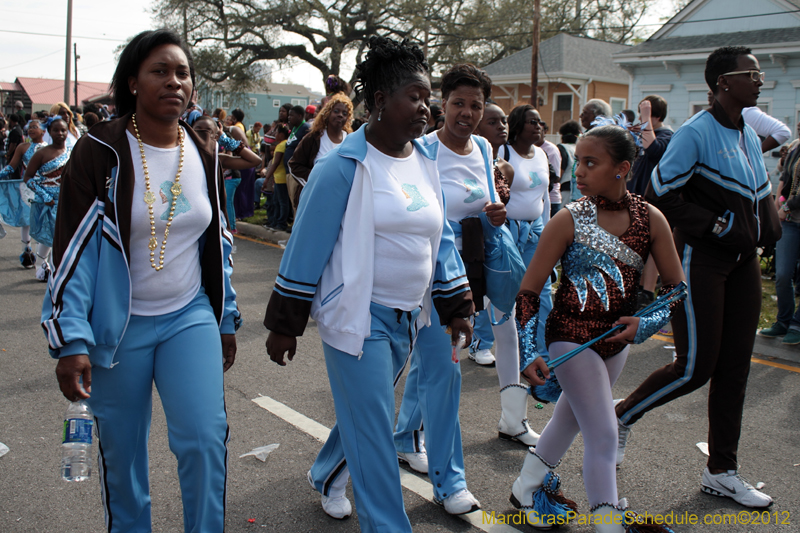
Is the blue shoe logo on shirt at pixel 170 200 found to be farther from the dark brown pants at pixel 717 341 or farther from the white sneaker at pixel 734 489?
the white sneaker at pixel 734 489

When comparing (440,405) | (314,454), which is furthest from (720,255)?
(314,454)

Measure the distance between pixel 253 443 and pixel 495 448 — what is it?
1.48 m

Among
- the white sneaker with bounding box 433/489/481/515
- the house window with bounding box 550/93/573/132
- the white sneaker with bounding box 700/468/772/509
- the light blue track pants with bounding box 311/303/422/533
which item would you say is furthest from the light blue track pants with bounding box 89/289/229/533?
the house window with bounding box 550/93/573/132

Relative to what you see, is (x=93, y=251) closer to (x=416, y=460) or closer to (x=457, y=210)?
(x=457, y=210)

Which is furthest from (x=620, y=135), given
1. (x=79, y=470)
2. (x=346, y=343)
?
(x=79, y=470)

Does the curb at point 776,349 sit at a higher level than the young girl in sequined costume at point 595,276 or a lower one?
lower

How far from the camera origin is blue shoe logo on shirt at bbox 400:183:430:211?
2818mm

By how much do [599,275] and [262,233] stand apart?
10.5m

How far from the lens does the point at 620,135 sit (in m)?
3.15

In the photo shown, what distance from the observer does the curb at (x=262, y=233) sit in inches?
489

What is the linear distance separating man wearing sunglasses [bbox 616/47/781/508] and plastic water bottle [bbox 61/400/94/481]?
2.69 m

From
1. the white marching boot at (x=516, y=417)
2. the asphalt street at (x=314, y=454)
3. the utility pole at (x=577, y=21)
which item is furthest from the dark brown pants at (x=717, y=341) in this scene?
the utility pole at (x=577, y=21)

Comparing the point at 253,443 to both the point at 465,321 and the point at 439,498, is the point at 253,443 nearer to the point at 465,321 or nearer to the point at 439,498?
the point at 439,498

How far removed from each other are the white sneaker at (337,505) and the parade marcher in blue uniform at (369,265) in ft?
2.34
